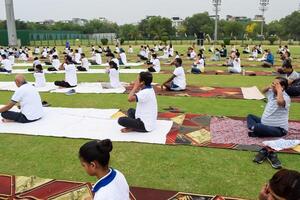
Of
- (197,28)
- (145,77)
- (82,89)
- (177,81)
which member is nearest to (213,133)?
(145,77)

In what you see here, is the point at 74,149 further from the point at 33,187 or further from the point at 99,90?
the point at 99,90

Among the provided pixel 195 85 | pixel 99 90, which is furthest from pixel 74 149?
pixel 195 85

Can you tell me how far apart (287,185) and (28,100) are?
234 inches

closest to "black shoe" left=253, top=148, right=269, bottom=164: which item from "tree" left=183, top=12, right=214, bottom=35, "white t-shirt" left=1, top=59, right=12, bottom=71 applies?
"white t-shirt" left=1, top=59, right=12, bottom=71

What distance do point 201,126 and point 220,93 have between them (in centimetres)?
386

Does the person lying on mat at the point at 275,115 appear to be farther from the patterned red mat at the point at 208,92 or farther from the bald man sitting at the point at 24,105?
the bald man sitting at the point at 24,105

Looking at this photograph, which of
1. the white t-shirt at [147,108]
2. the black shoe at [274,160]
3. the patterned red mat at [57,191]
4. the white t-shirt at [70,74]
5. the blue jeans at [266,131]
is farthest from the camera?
the white t-shirt at [70,74]

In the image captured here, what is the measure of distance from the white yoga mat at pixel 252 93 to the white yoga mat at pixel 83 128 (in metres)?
3.68

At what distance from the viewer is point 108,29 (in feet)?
281

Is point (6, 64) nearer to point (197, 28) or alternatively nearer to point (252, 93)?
point (252, 93)

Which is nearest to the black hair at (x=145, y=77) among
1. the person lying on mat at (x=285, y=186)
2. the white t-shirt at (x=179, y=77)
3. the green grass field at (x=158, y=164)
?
the green grass field at (x=158, y=164)

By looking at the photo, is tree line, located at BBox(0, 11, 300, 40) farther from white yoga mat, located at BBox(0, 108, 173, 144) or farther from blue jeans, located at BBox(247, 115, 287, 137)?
blue jeans, located at BBox(247, 115, 287, 137)

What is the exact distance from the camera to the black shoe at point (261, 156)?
5.16 meters

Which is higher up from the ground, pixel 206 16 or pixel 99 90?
pixel 206 16
